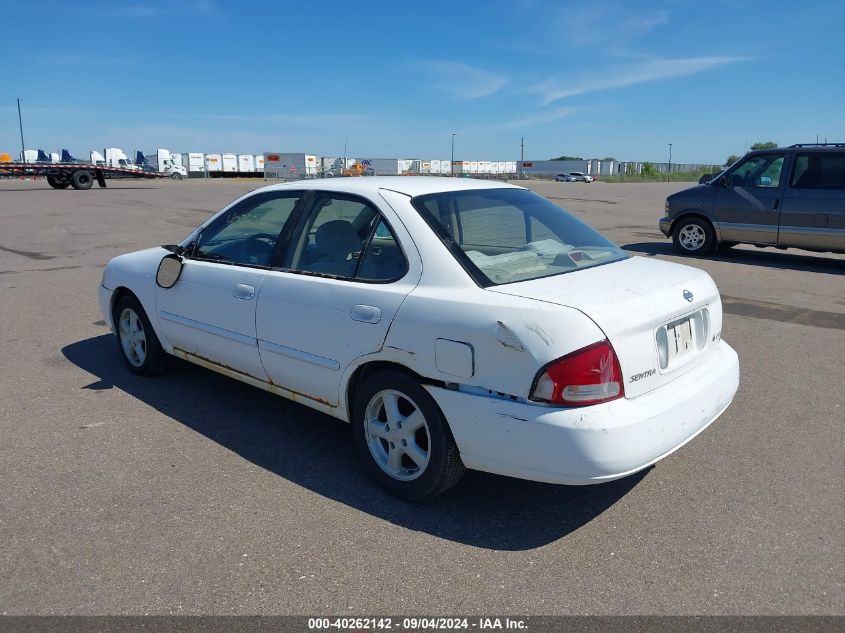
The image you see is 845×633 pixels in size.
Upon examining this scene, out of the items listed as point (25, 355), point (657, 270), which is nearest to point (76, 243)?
point (25, 355)

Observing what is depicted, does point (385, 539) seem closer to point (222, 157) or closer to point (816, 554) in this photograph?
point (816, 554)

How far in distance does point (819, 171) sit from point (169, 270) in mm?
10253

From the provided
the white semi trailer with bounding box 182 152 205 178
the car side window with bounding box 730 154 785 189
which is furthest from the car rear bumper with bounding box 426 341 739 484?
the white semi trailer with bounding box 182 152 205 178

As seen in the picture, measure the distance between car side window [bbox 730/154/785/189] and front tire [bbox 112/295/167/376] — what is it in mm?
10009

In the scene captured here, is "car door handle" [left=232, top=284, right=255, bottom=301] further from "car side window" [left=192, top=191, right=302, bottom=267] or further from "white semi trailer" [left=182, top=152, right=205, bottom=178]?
"white semi trailer" [left=182, top=152, right=205, bottom=178]

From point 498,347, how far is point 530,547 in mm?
930

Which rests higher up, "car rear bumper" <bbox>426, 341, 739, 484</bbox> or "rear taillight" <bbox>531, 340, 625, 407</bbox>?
"rear taillight" <bbox>531, 340, 625, 407</bbox>

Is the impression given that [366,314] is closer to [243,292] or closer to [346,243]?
[346,243]

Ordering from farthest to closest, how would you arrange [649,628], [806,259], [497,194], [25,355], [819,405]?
[806,259] → [25,355] → [819,405] → [497,194] → [649,628]

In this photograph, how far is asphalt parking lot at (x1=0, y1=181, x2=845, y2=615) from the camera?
2814mm

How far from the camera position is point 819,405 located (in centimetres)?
493

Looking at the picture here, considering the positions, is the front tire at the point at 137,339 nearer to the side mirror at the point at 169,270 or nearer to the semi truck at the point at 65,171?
the side mirror at the point at 169,270

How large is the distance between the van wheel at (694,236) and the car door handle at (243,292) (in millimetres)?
10104

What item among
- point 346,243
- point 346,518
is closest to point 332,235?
point 346,243
